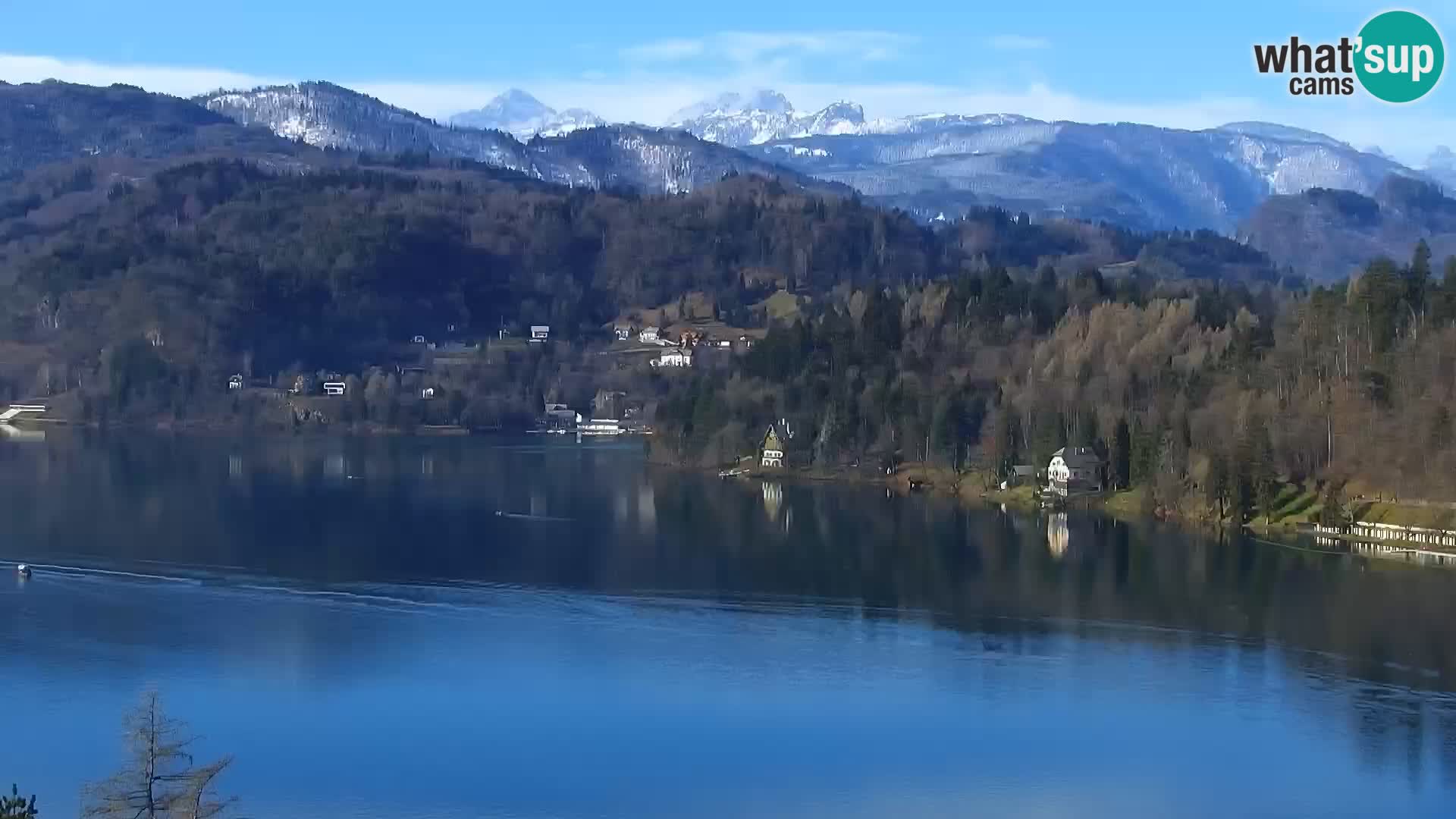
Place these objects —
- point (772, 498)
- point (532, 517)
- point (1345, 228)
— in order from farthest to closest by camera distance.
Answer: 1. point (1345, 228)
2. point (772, 498)
3. point (532, 517)

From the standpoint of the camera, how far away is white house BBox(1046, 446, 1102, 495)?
3966 centimetres

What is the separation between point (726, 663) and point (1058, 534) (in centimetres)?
1360

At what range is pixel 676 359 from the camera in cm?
7250

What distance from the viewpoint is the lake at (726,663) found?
17281 millimetres

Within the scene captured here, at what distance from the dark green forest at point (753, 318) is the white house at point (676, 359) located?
A: 1345 millimetres

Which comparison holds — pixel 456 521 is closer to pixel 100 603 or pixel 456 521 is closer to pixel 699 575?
pixel 699 575

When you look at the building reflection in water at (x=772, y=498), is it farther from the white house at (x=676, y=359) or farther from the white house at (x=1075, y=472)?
the white house at (x=676, y=359)

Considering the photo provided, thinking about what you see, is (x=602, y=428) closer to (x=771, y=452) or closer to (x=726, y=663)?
(x=771, y=452)

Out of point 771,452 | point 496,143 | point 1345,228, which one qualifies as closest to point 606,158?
point 496,143

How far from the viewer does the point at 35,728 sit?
61.2ft

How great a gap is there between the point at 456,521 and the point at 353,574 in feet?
22.7

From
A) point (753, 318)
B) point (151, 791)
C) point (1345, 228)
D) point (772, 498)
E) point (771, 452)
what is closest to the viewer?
point (151, 791)

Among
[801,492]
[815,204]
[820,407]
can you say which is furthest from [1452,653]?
[815,204]

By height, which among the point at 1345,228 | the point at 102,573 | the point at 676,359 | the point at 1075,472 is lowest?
the point at 102,573
